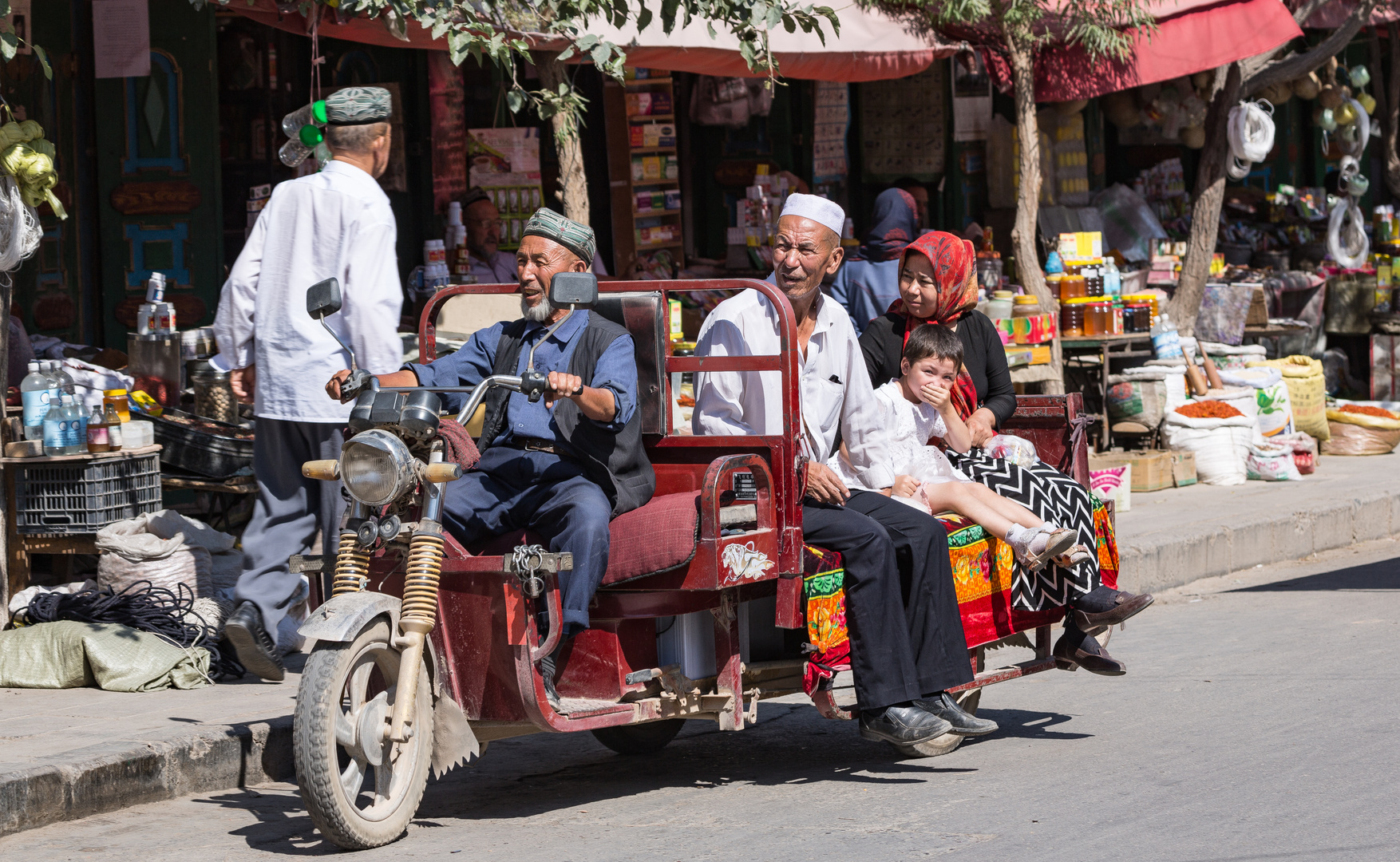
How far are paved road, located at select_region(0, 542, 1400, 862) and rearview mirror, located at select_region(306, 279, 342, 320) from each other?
143 cm

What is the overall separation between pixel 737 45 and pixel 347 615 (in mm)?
5937

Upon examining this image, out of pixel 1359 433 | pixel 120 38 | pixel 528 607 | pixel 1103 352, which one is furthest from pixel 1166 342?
pixel 528 607

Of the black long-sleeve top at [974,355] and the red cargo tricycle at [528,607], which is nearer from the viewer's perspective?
the red cargo tricycle at [528,607]

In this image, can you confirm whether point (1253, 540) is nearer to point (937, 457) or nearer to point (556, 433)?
point (937, 457)

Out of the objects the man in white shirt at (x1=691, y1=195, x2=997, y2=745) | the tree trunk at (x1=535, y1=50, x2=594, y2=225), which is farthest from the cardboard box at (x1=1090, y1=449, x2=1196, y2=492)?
the man in white shirt at (x1=691, y1=195, x2=997, y2=745)

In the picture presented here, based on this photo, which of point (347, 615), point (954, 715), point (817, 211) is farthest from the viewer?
point (817, 211)

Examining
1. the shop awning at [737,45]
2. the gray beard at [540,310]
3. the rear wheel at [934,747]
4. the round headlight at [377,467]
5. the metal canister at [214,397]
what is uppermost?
the shop awning at [737,45]

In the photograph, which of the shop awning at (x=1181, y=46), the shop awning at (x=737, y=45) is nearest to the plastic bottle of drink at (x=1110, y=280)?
the shop awning at (x=1181, y=46)

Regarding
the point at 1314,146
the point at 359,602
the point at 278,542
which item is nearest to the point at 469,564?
the point at 359,602

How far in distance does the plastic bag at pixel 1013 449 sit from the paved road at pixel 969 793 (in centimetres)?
91

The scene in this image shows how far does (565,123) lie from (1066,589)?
11.8 ft

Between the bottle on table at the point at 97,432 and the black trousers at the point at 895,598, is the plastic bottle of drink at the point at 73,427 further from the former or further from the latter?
the black trousers at the point at 895,598

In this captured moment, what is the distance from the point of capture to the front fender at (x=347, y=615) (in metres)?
4.30

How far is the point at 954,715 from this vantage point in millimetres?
5387
